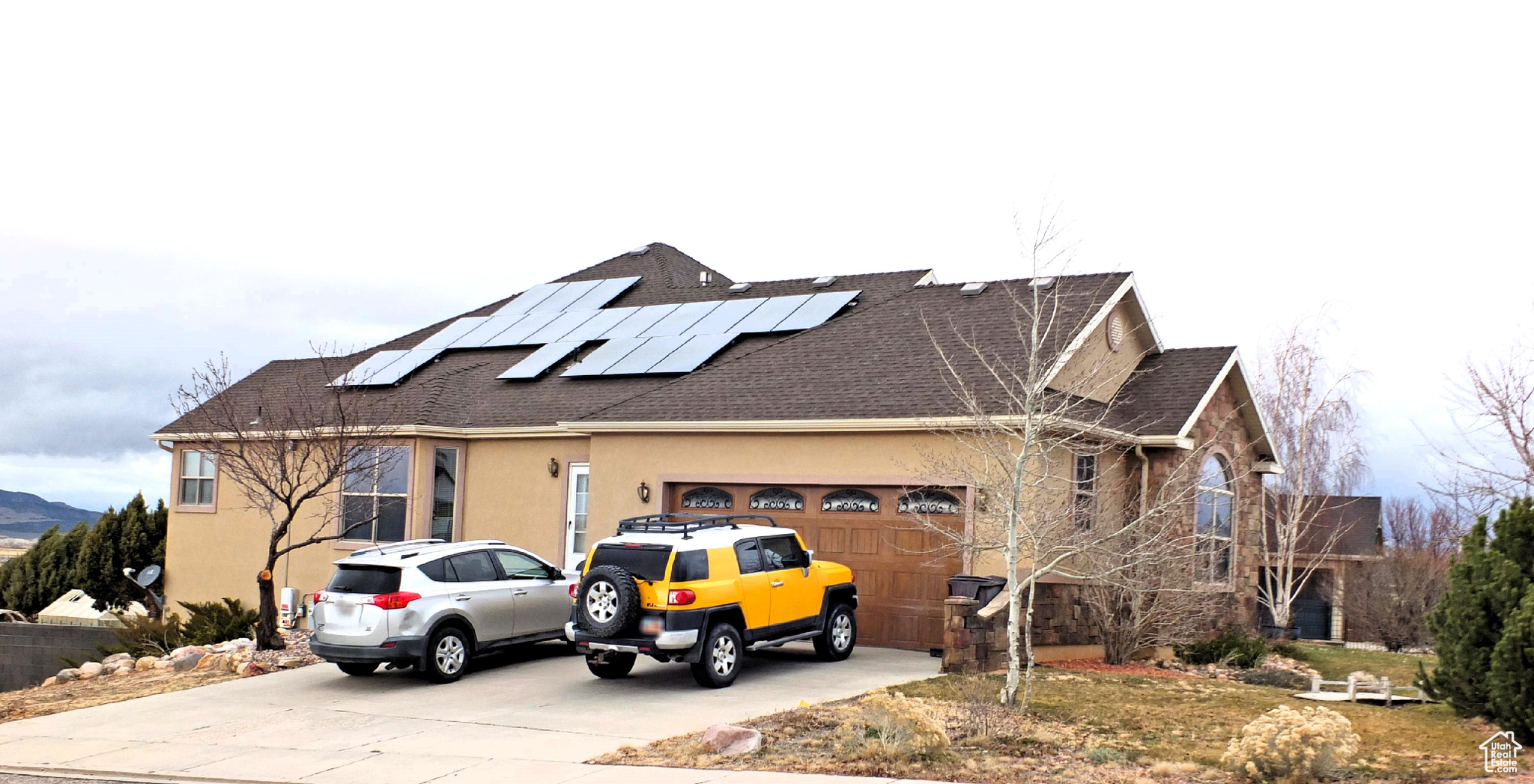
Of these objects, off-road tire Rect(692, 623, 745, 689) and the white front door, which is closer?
off-road tire Rect(692, 623, 745, 689)

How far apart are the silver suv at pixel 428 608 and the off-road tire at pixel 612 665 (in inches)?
57.0

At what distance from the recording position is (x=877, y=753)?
10078mm

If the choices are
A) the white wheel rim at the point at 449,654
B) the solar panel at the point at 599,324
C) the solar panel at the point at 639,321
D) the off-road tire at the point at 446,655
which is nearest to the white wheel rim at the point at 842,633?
the off-road tire at the point at 446,655

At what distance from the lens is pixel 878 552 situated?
17.2 m

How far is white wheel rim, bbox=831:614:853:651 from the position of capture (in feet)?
50.9

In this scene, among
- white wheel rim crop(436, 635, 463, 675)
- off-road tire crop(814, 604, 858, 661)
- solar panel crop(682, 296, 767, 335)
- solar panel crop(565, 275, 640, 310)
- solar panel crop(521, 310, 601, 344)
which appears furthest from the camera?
solar panel crop(565, 275, 640, 310)

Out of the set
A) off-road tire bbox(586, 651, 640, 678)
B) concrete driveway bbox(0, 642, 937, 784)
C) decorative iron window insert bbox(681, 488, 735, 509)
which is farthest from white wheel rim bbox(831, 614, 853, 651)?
decorative iron window insert bbox(681, 488, 735, 509)

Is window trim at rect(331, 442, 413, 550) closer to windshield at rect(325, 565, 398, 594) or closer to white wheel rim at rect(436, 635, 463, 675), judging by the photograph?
windshield at rect(325, 565, 398, 594)

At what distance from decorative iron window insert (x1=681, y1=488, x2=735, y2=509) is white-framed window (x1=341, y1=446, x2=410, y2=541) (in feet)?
18.2

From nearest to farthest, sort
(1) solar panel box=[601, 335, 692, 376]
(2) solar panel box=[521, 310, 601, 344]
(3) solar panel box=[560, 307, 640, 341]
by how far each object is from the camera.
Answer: (1) solar panel box=[601, 335, 692, 376]
(3) solar panel box=[560, 307, 640, 341]
(2) solar panel box=[521, 310, 601, 344]

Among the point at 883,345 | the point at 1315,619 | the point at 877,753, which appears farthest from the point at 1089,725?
the point at 1315,619

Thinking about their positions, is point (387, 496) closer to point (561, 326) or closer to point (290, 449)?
point (290, 449)

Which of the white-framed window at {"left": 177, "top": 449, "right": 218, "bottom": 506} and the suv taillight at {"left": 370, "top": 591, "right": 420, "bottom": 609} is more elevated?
the white-framed window at {"left": 177, "top": 449, "right": 218, "bottom": 506}

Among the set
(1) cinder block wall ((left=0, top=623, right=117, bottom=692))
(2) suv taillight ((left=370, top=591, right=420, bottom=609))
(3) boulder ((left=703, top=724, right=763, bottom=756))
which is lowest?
(1) cinder block wall ((left=0, top=623, right=117, bottom=692))
